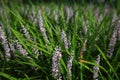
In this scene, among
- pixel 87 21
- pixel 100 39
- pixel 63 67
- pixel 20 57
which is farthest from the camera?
pixel 87 21

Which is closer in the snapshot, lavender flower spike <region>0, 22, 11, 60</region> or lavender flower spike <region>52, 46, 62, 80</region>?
lavender flower spike <region>52, 46, 62, 80</region>

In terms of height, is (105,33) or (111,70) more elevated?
(105,33)

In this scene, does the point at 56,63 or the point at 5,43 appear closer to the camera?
the point at 56,63

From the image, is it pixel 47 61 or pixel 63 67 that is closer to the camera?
pixel 63 67

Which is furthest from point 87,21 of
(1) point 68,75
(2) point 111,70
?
(1) point 68,75

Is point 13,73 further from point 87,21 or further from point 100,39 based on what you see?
point 87,21

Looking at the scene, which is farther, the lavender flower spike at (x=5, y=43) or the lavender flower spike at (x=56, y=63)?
the lavender flower spike at (x=5, y=43)

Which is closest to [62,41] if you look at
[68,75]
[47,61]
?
[47,61]

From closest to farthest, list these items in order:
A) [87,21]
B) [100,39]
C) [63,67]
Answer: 1. [63,67]
2. [100,39]
3. [87,21]

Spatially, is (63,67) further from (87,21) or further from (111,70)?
(87,21)
